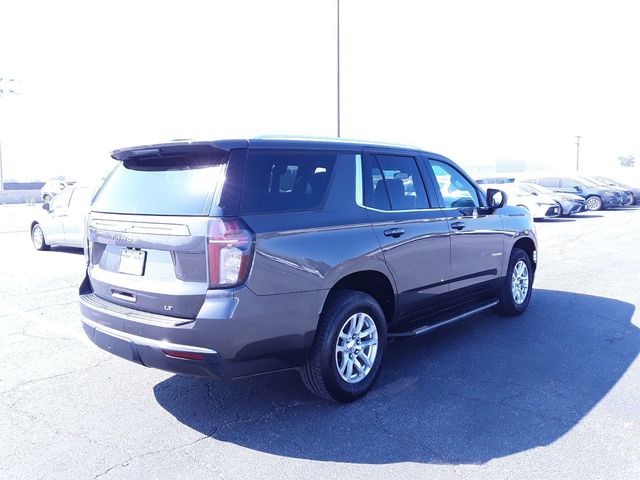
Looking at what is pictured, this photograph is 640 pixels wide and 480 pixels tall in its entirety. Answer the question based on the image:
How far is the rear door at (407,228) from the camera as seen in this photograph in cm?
420

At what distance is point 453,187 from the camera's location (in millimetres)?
5352

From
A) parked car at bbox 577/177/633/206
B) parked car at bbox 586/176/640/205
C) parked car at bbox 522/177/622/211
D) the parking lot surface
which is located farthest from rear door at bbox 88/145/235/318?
parked car at bbox 586/176/640/205

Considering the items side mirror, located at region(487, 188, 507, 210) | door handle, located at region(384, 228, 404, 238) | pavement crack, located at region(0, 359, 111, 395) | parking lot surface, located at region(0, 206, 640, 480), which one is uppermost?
side mirror, located at region(487, 188, 507, 210)

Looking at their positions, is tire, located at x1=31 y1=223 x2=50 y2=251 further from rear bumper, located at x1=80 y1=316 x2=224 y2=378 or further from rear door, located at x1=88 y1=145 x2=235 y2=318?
rear bumper, located at x1=80 y1=316 x2=224 y2=378

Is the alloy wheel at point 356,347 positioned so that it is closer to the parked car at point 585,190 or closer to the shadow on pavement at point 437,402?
the shadow on pavement at point 437,402

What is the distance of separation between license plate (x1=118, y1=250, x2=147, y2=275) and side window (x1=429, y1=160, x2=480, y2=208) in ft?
9.44

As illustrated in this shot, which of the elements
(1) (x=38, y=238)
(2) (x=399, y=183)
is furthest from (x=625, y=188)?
(2) (x=399, y=183)

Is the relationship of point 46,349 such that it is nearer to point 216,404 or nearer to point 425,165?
point 216,404

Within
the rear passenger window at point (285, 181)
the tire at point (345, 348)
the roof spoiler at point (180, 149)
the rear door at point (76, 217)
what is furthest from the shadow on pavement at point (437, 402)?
the rear door at point (76, 217)

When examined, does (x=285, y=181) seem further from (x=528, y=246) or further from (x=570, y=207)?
(x=570, y=207)

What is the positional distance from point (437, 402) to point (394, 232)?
134 cm

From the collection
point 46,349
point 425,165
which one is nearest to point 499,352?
point 425,165

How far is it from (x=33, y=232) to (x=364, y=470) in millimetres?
11522

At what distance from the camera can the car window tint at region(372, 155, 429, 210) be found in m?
4.36
